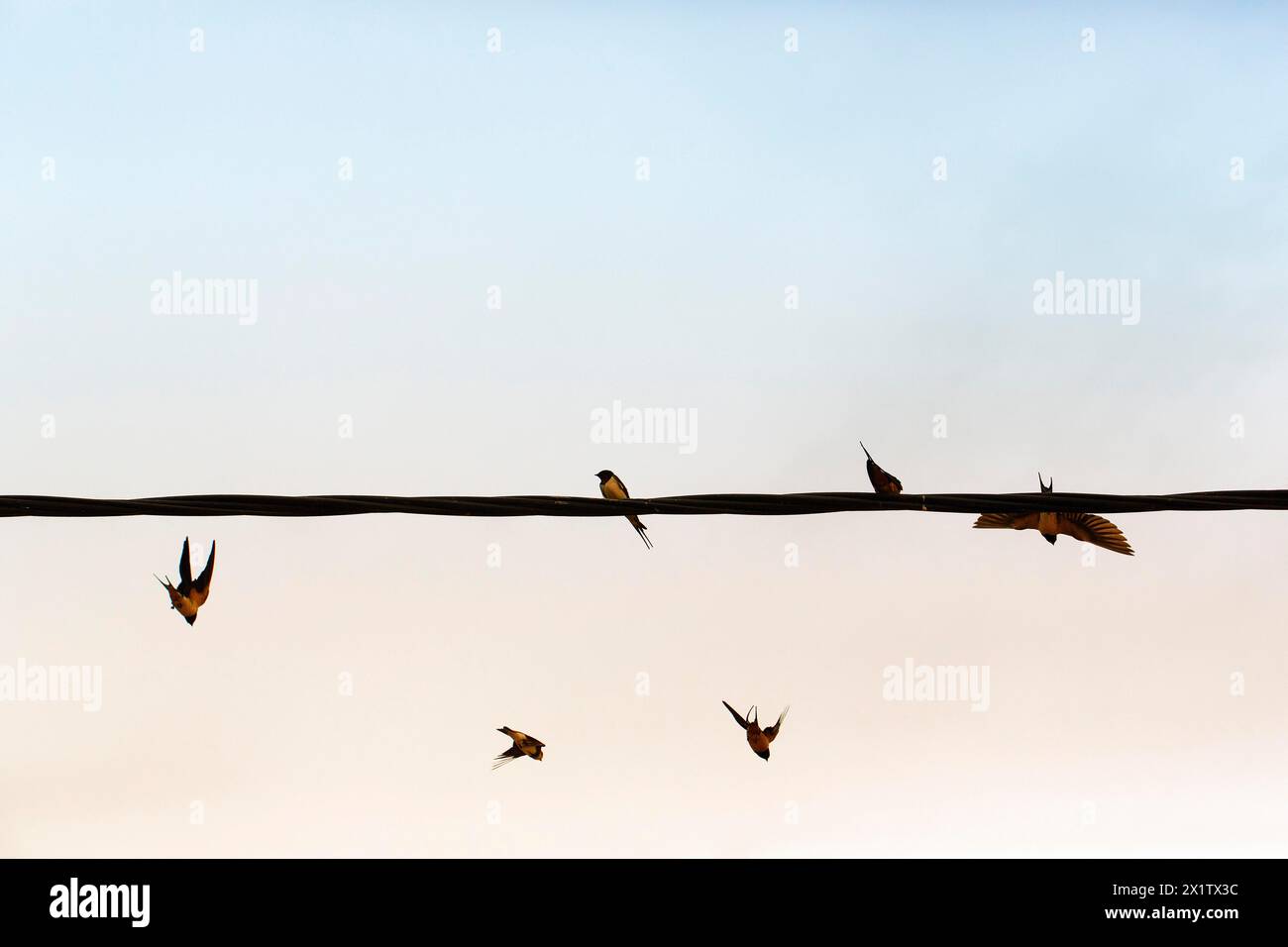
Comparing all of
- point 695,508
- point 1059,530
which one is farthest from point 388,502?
point 1059,530

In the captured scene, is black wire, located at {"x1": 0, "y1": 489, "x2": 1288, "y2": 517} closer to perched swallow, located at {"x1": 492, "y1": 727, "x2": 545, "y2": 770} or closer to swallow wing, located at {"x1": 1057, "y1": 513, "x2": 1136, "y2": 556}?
swallow wing, located at {"x1": 1057, "y1": 513, "x2": 1136, "y2": 556}

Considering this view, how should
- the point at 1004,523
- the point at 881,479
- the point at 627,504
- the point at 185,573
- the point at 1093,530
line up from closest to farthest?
the point at 627,504
the point at 1004,523
the point at 1093,530
the point at 185,573
the point at 881,479

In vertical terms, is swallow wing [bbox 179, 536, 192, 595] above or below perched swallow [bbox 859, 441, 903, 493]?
below

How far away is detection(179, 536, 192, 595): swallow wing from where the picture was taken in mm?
4348

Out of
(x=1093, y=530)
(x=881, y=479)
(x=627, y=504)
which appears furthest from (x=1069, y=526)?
(x=881, y=479)

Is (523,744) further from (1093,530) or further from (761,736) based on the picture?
(1093,530)

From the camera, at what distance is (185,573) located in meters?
4.44

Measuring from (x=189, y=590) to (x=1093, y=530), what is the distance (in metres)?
3.40

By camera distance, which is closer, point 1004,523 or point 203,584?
point 1004,523

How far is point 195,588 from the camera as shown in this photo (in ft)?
15.0

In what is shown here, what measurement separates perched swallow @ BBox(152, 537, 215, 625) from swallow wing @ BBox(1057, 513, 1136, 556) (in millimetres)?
3111

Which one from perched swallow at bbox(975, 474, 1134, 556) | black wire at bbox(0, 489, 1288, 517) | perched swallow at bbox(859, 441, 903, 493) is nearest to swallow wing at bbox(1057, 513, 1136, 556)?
perched swallow at bbox(975, 474, 1134, 556)

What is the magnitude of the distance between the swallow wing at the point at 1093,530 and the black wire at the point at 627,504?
510 millimetres

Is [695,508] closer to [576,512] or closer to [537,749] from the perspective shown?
[576,512]
